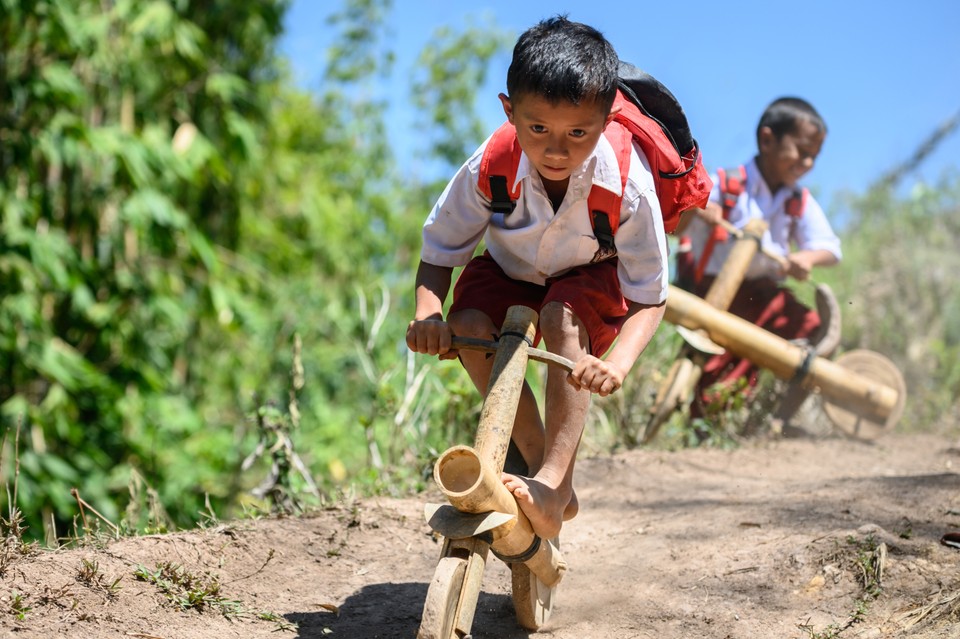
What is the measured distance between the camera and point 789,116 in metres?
5.01

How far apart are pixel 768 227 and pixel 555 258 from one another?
2.81 meters

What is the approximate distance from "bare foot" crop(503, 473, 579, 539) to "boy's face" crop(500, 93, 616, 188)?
2.50 ft

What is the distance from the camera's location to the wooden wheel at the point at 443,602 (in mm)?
2070

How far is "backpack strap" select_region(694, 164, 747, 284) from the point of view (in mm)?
5020

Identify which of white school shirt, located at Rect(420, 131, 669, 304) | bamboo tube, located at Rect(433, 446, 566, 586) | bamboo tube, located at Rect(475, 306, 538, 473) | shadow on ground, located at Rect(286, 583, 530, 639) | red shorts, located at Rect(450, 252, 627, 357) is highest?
white school shirt, located at Rect(420, 131, 669, 304)

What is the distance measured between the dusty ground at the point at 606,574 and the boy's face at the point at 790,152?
1.79 meters

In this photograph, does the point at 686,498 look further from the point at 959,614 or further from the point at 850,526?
the point at 959,614

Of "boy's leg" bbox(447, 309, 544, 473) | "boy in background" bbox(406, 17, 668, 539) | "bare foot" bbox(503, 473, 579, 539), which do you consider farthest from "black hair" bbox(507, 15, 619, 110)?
"bare foot" bbox(503, 473, 579, 539)

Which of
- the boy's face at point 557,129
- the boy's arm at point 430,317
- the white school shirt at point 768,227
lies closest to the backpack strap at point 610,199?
the boy's face at point 557,129

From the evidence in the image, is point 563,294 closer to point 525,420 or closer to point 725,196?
point 525,420

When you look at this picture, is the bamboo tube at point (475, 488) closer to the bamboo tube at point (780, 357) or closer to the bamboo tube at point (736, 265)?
the bamboo tube at point (780, 357)

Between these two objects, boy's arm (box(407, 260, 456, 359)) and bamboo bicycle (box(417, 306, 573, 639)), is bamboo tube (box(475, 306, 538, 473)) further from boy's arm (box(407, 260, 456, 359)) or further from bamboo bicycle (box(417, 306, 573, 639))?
boy's arm (box(407, 260, 456, 359))

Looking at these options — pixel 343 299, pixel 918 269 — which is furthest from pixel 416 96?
pixel 918 269

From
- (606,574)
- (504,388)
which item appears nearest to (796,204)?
(606,574)
